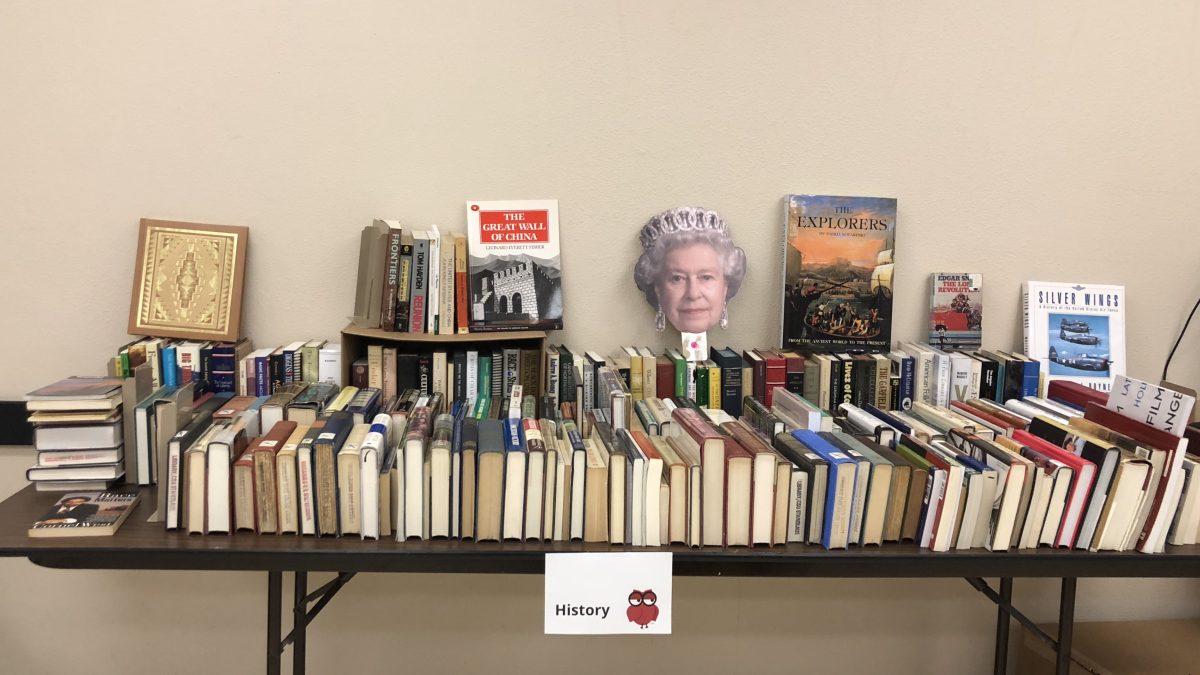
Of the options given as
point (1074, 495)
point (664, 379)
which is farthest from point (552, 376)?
point (1074, 495)

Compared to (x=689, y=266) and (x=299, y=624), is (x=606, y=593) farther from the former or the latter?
(x=689, y=266)

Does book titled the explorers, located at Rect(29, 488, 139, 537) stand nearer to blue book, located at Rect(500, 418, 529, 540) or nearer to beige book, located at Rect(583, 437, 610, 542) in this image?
blue book, located at Rect(500, 418, 529, 540)

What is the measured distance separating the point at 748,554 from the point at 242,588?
1592mm

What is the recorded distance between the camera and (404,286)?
2.10 m

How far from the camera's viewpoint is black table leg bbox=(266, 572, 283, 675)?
1808 mm

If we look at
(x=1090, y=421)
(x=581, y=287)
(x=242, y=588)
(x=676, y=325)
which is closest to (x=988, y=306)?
(x=1090, y=421)

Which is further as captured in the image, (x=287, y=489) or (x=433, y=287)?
(x=433, y=287)

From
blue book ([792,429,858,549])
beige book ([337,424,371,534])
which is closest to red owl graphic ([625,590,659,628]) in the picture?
blue book ([792,429,858,549])

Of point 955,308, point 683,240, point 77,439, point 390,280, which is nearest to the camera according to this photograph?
point 77,439

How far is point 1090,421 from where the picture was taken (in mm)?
1868

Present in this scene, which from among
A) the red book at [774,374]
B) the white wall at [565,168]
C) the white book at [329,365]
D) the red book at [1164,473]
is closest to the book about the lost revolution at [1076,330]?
the white wall at [565,168]

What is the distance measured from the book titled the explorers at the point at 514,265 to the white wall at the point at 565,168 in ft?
0.22

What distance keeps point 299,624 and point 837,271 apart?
1697mm

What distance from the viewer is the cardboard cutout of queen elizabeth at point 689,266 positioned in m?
2.21
